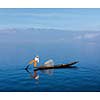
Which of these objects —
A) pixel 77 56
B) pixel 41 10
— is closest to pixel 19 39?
pixel 41 10

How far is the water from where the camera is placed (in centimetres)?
721

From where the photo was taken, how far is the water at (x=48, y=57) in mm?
7211

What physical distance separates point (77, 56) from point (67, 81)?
0.56 meters

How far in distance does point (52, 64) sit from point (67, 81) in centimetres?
48

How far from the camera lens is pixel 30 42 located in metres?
7.41

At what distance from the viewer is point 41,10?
23.5ft

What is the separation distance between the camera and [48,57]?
7348 mm
